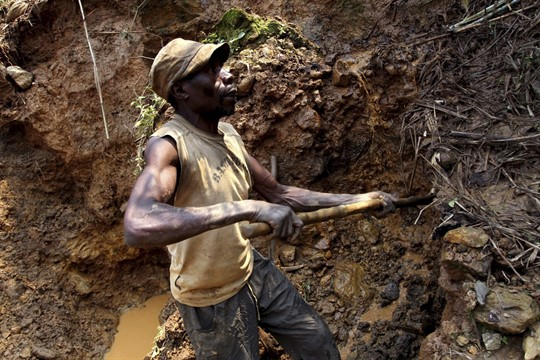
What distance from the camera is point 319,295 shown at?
3.65 m

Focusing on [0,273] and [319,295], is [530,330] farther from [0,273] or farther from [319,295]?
[0,273]

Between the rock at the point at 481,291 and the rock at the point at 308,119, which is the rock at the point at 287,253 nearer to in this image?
the rock at the point at 308,119

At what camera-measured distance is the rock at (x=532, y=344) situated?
2166 millimetres

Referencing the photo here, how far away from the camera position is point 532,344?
2.20m

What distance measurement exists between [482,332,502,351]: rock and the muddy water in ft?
11.0

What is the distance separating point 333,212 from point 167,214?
913 millimetres

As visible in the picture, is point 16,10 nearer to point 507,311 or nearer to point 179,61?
point 179,61

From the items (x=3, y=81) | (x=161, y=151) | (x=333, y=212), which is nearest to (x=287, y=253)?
(x=333, y=212)

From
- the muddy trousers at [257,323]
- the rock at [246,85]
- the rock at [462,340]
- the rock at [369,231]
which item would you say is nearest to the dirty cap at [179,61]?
the muddy trousers at [257,323]

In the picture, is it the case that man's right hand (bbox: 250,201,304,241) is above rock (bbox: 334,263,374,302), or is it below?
above

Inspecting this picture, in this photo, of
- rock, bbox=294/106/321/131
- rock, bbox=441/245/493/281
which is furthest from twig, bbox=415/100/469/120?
rock, bbox=441/245/493/281

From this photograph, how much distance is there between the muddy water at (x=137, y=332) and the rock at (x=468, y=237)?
10.8 ft

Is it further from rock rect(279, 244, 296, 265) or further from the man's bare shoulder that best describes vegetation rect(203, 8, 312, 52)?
the man's bare shoulder

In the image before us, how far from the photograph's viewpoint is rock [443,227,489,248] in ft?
8.21
